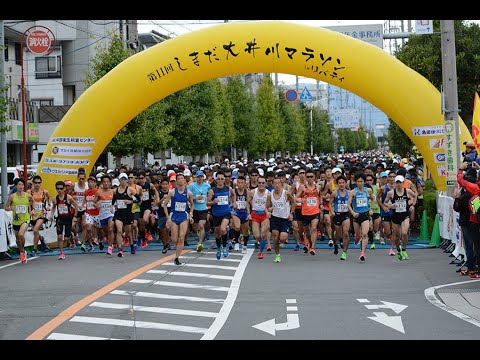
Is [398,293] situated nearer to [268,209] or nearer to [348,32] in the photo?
[268,209]

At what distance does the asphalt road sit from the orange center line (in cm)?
1

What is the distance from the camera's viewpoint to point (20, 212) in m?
17.5

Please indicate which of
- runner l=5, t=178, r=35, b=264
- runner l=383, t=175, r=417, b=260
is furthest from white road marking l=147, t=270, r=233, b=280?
runner l=383, t=175, r=417, b=260

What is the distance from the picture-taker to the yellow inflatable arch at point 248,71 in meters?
19.7

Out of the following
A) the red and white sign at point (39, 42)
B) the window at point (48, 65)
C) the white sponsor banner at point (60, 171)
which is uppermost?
the window at point (48, 65)

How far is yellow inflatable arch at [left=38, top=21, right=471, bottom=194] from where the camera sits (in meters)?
19.7

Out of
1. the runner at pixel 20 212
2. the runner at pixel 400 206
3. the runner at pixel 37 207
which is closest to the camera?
the runner at pixel 400 206

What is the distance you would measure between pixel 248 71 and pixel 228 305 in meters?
10.4

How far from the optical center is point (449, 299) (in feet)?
38.2

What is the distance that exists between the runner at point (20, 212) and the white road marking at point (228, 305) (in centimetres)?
450

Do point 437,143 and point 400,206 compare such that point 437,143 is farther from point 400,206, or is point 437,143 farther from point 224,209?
point 224,209

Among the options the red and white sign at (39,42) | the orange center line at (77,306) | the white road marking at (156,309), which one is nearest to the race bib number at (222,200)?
the orange center line at (77,306)

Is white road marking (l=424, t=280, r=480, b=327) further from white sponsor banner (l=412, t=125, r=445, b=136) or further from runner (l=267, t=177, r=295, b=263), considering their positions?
white sponsor banner (l=412, t=125, r=445, b=136)

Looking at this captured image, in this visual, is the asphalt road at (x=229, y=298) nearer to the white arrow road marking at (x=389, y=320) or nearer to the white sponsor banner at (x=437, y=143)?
the white arrow road marking at (x=389, y=320)
